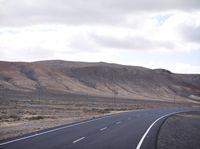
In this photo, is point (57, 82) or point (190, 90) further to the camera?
point (190, 90)

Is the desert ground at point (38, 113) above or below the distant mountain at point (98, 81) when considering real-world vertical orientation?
below

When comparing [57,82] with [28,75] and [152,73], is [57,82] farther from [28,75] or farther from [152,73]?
[152,73]

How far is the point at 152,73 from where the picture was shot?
599ft

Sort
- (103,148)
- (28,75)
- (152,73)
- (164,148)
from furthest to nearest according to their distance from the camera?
(152,73) → (28,75) → (164,148) → (103,148)

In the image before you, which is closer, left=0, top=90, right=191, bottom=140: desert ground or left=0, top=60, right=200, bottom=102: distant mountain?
left=0, top=90, right=191, bottom=140: desert ground

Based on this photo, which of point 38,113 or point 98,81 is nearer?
point 38,113

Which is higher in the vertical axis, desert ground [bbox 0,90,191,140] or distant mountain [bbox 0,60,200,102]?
distant mountain [bbox 0,60,200,102]

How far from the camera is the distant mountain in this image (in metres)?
138

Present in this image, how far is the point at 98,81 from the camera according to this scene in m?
159

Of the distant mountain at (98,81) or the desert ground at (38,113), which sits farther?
the distant mountain at (98,81)

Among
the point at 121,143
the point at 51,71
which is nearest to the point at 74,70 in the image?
the point at 51,71

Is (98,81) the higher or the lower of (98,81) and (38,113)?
the higher

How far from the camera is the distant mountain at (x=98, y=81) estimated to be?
452 feet

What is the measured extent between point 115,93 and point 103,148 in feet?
422
